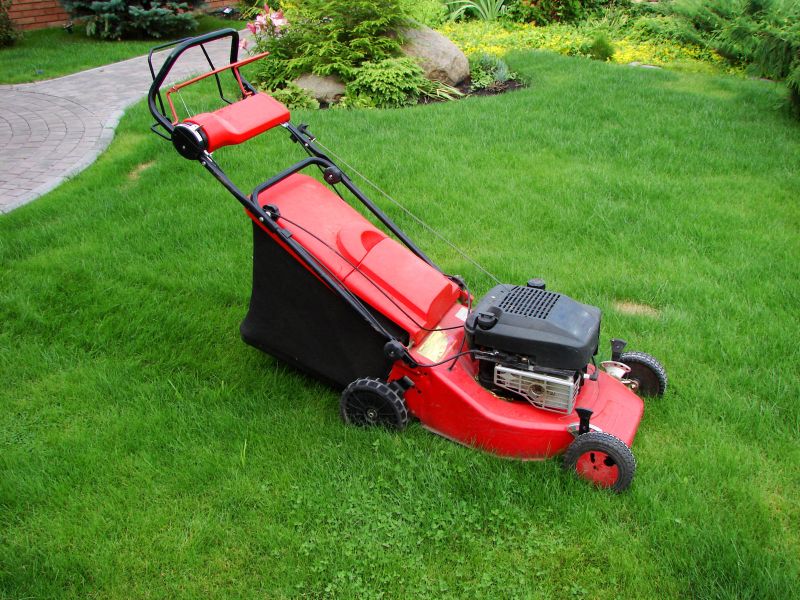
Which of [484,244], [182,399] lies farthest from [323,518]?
[484,244]

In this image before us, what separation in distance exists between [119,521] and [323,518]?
73 centimetres

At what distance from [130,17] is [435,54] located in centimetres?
517

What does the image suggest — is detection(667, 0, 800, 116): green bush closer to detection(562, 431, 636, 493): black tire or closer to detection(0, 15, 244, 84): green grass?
detection(562, 431, 636, 493): black tire

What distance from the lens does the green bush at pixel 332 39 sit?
7.43m

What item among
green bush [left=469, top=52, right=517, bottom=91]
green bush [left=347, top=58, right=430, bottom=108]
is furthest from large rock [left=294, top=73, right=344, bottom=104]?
green bush [left=469, top=52, right=517, bottom=91]

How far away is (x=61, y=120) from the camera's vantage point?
7.08 meters

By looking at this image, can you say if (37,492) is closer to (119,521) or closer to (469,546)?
(119,521)

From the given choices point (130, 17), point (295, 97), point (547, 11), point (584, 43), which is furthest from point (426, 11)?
point (130, 17)

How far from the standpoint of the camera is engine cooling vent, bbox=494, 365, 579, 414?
2.72 meters

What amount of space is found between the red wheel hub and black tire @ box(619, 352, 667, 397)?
2.07 ft

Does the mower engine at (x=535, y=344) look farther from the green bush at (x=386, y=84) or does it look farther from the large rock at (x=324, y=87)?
the large rock at (x=324, y=87)

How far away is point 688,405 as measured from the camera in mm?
3172

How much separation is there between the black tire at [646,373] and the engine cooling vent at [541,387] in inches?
18.3

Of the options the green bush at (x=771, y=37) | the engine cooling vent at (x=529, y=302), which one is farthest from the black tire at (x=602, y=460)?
the green bush at (x=771, y=37)
